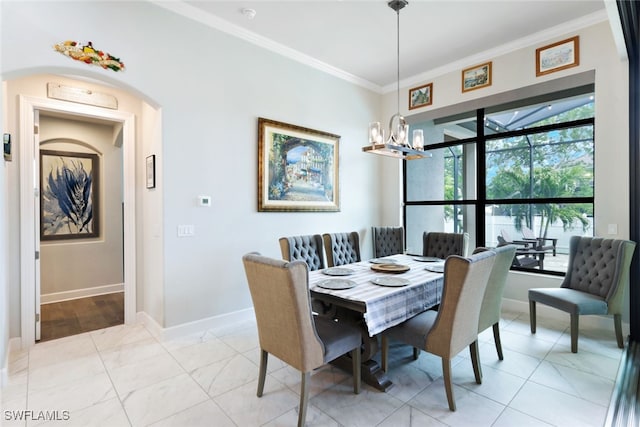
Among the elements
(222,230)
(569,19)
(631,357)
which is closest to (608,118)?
(569,19)

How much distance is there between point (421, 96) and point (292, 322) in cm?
424

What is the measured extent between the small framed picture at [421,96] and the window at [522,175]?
0.51 meters

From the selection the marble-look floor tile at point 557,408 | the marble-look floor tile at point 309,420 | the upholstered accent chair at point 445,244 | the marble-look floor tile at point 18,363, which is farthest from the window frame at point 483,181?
the marble-look floor tile at point 18,363

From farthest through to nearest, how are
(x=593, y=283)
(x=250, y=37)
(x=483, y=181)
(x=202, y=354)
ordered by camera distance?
(x=483, y=181), (x=250, y=37), (x=593, y=283), (x=202, y=354)

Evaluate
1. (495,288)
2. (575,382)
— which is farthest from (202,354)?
(575,382)

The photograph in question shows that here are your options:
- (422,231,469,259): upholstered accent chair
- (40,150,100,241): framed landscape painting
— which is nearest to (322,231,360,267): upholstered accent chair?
(422,231,469,259): upholstered accent chair

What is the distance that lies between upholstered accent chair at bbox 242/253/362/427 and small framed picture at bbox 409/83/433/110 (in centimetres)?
391

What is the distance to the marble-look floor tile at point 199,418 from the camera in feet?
6.28

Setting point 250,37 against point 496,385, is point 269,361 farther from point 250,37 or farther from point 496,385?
point 250,37

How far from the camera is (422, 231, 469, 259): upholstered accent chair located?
12.3 ft

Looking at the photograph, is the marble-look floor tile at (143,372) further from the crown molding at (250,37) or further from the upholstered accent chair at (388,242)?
the crown molding at (250,37)

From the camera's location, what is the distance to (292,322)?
6.03ft

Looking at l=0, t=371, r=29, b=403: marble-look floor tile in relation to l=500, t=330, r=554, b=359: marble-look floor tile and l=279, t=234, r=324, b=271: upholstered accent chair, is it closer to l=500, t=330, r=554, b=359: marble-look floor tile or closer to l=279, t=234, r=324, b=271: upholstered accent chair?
l=279, t=234, r=324, b=271: upholstered accent chair

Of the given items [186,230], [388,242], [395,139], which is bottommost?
[388,242]
